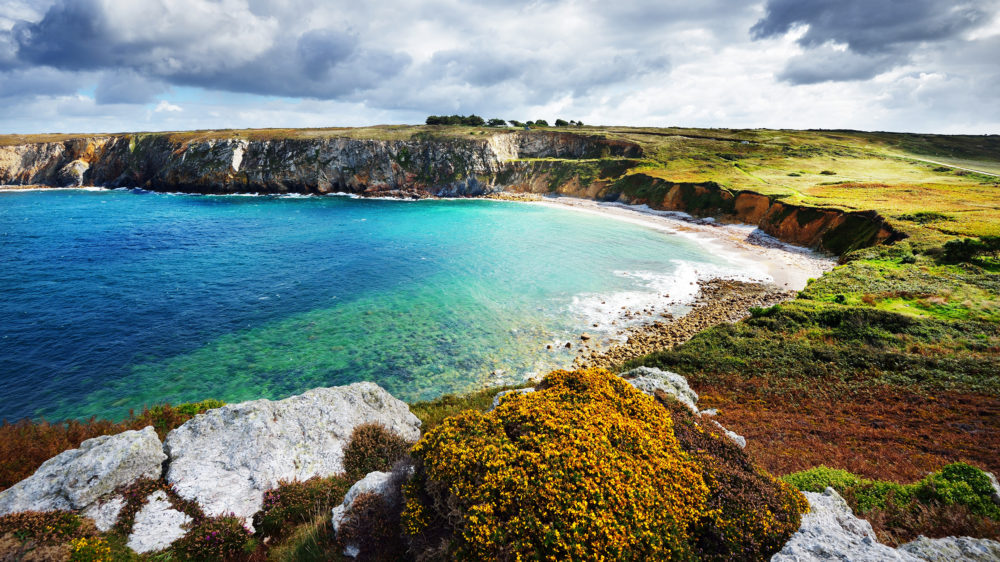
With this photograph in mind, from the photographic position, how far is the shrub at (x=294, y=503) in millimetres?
10477

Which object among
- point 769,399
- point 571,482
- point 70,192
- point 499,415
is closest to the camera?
point 571,482

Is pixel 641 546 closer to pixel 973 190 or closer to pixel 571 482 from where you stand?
pixel 571 482

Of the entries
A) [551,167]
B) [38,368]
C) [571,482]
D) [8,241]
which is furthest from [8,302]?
[551,167]

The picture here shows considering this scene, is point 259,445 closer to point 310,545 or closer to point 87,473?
point 87,473

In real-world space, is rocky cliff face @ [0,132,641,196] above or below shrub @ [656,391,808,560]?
above

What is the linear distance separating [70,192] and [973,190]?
710ft

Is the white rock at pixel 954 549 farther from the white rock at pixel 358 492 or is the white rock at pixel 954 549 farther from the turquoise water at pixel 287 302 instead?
the turquoise water at pixel 287 302

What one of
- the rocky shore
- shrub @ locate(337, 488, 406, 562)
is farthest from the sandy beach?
shrub @ locate(337, 488, 406, 562)

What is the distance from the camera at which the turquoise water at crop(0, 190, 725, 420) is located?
24.5 meters

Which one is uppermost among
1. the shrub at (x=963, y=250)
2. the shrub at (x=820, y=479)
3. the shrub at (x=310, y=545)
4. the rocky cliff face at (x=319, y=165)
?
the rocky cliff face at (x=319, y=165)

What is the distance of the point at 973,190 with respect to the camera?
208 feet

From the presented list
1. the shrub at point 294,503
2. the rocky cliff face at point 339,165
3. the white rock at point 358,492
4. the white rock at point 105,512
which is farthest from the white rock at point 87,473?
the rocky cliff face at point 339,165

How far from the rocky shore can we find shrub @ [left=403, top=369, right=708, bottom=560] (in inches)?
727

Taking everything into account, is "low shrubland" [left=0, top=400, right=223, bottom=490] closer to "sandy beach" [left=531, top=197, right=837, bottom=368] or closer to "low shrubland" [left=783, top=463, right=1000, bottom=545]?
"low shrubland" [left=783, top=463, right=1000, bottom=545]
